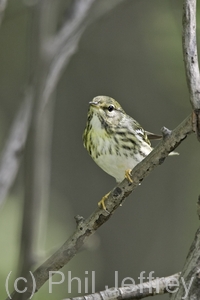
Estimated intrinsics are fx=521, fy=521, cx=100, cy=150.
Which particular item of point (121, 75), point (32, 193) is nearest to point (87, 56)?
point (121, 75)

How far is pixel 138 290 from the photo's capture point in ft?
5.61

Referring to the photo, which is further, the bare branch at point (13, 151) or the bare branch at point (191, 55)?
the bare branch at point (13, 151)

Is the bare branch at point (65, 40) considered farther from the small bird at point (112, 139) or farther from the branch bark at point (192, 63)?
the small bird at point (112, 139)

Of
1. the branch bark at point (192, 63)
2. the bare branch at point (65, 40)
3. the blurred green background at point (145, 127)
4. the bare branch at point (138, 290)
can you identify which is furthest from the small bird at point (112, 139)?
the blurred green background at point (145, 127)

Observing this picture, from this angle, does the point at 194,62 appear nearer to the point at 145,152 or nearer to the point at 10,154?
the point at 10,154

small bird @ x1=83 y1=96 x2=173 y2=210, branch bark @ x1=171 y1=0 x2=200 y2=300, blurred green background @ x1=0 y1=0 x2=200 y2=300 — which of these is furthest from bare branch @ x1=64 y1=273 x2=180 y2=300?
blurred green background @ x1=0 y1=0 x2=200 y2=300

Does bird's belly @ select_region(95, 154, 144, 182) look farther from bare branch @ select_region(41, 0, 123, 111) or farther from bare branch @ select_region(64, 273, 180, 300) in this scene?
bare branch @ select_region(41, 0, 123, 111)

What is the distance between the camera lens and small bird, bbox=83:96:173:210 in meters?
2.25

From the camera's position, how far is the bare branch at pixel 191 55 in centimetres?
122

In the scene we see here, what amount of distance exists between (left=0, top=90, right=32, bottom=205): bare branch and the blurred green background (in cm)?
221

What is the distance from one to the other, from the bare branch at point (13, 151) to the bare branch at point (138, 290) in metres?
0.48

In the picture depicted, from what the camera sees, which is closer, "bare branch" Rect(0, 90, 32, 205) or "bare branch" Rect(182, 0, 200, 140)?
"bare branch" Rect(182, 0, 200, 140)

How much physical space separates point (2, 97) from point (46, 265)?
2.59 metres

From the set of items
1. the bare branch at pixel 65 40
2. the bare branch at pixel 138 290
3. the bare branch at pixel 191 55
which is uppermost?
the bare branch at pixel 65 40
